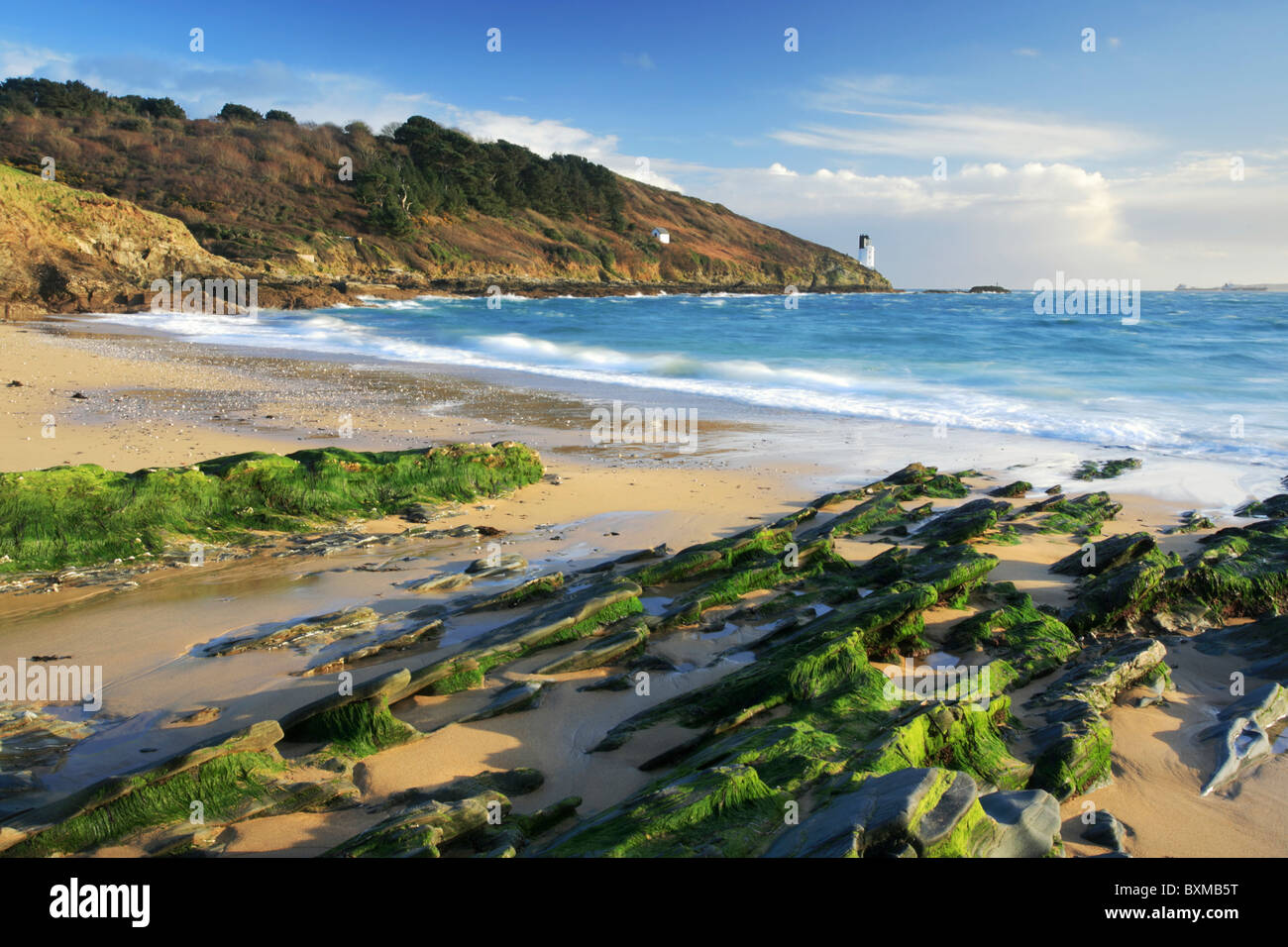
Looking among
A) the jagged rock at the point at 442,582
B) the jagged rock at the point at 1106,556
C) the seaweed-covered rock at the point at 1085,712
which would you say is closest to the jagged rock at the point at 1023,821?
the seaweed-covered rock at the point at 1085,712

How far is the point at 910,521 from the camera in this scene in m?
6.94

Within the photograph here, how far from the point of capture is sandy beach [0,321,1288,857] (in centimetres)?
309

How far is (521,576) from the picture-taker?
18.4 ft

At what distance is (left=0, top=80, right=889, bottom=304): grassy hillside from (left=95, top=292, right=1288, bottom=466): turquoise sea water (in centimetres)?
2108

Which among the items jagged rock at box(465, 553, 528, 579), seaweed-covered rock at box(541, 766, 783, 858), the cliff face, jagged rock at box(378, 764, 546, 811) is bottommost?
jagged rock at box(378, 764, 546, 811)

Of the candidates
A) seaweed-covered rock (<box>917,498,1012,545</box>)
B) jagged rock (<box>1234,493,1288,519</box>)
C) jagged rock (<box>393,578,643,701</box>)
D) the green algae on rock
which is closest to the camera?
jagged rock (<box>393,578,643,701</box>)

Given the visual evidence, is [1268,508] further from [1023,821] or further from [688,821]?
[688,821]

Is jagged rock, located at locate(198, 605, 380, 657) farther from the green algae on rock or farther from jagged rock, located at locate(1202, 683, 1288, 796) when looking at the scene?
jagged rock, located at locate(1202, 683, 1288, 796)

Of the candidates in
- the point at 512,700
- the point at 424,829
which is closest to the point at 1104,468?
the point at 512,700

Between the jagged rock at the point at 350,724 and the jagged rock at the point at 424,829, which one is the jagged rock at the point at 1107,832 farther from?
the jagged rock at the point at 350,724

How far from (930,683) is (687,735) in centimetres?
125

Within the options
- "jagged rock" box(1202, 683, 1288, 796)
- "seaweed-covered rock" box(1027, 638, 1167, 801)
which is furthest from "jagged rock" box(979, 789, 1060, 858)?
"jagged rock" box(1202, 683, 1288, 796)

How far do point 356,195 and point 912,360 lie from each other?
61735mm

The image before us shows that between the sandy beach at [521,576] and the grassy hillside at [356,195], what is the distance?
39855mm
